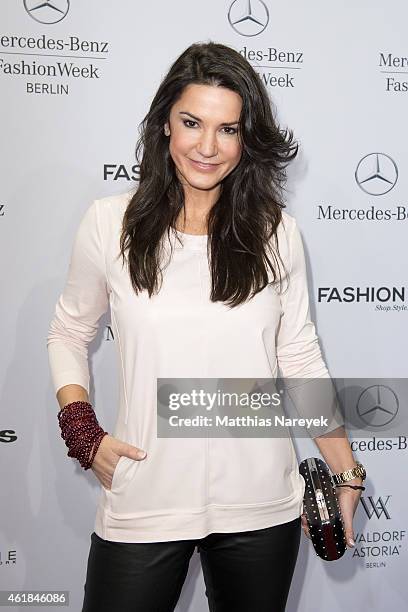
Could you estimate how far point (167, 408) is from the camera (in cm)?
138

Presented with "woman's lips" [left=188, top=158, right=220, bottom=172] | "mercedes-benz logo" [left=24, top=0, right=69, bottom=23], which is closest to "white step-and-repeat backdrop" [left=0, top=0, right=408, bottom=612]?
"mercedes-benz logo" [left=24, top=0, right=69, bottom=23]

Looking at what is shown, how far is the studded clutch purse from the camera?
146 cm

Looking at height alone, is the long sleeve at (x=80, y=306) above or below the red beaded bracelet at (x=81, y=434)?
above

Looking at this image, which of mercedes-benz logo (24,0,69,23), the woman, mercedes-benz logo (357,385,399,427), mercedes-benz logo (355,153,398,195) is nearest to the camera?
the woman

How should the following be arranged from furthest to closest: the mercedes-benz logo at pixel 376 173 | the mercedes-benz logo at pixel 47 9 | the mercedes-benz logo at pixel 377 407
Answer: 1. the mercedes-benz logo at pixel 377 407
2. the mercedes-benz logo at pixel 376 173
3. the mercedes-benz logo at pixel 47 9

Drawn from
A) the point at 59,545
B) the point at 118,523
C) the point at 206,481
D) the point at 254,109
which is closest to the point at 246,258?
the point at 254,109

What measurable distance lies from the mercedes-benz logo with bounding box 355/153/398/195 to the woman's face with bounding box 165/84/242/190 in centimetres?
80

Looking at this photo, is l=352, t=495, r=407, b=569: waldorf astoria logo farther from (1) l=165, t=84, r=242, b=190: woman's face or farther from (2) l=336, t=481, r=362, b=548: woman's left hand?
(1) l=165, t=84, r=242, b=190: woman's face

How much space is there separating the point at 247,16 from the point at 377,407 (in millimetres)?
1285

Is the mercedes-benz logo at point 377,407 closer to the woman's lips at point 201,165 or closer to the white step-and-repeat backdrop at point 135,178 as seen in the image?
the white step-and-repeat backdrop at point 135,178

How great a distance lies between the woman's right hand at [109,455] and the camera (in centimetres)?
138

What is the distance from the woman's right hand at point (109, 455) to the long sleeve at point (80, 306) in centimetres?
16

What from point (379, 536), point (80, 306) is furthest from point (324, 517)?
point (379, 536)

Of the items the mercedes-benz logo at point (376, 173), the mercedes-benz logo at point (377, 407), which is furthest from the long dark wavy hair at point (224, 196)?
the mercedes-benz logo at point (377, 407)
